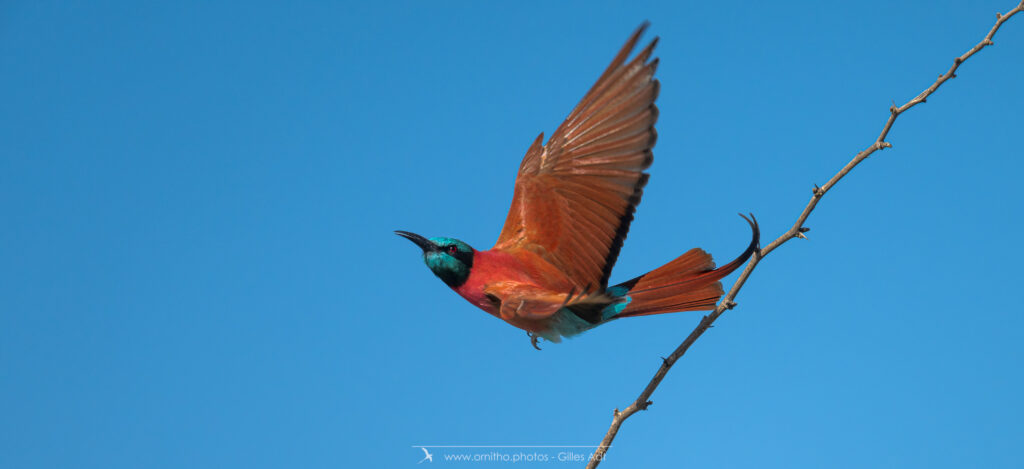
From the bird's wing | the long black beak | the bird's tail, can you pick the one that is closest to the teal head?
the long black beak

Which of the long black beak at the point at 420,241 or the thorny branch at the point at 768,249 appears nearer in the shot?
the thorny branch at the point at 768,249

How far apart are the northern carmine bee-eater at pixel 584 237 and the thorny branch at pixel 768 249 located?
0.11 m

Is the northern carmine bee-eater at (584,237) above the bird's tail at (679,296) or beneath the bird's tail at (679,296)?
above

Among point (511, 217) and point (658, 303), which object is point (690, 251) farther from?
point (511, 217)

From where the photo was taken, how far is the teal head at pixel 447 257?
2887 millimetres

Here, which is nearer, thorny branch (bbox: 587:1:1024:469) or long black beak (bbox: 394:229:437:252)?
thorny branch (bbox: 587:1:1024:469)

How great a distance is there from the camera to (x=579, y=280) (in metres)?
3.21

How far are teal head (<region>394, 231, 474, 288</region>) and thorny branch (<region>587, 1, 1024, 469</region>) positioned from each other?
770 mm

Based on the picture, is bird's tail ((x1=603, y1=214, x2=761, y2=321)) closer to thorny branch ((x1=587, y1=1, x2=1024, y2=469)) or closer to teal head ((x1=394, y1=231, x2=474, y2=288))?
thorny branch ((x1=587, y1=1, x2=1024, y2=469))

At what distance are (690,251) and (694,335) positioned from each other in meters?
0.52

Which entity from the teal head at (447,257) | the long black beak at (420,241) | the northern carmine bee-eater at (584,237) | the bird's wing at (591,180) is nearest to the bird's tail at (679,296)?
the northern carmine bee-eater at (584,237)

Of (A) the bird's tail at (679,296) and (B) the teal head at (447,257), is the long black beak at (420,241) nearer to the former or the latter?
(B) the teal head at (447,257)

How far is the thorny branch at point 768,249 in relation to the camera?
2531 millimetres

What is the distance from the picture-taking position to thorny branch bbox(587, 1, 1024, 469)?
2.53 metres
